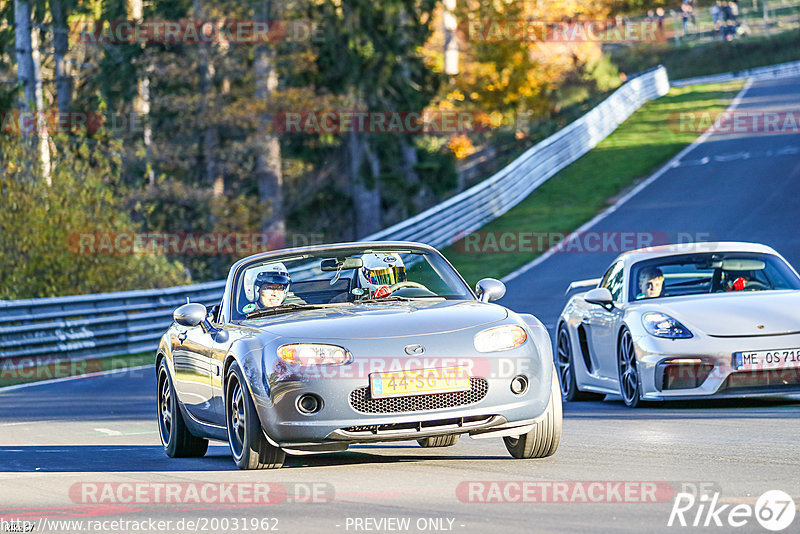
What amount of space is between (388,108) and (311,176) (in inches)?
124

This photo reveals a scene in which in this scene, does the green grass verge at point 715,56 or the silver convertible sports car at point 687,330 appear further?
the green grass verge at point 715,56

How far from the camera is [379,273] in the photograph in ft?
30.2

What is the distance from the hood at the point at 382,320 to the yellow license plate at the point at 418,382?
0.75ft

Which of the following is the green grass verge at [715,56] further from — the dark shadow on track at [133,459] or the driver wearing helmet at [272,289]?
the driver wearing helmet at [272,289]

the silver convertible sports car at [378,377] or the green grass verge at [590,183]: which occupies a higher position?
the silver convertible sports car at [378,377]

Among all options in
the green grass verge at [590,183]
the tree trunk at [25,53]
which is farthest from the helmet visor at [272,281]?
the tree trunk at [25,53]

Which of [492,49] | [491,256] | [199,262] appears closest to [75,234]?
[491,256]

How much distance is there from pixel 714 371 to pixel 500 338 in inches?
130

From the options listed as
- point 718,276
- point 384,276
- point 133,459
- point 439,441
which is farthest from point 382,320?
point 718,276

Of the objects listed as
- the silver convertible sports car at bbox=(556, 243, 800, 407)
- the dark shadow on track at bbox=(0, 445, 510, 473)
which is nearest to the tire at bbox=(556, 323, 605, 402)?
the silver convertible sports car at bbox=(556, 243, 800, 407)

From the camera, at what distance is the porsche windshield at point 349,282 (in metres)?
9.07

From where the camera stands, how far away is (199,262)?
4175 cm

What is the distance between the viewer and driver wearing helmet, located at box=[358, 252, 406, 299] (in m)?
9.15

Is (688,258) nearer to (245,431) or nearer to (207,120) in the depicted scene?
(245,431)
